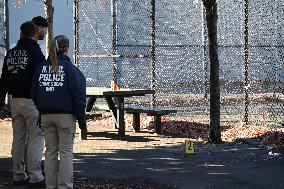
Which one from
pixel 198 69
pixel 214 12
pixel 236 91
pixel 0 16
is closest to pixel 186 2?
pixel 198 69

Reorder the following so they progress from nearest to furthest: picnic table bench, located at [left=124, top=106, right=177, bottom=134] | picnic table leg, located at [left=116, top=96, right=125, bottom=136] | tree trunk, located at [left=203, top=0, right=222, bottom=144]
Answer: tree trunk, located at [left=203, top=0, right=222, bottom=144] → picnic table leg, located at [left=116, top=96, right=125, bottom=136] → picnic table bench, located at [left=124, top=106, right=177, bottom=134]

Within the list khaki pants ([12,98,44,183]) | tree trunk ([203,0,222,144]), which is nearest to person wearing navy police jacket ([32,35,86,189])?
khaki pants ([12,98,44,183])

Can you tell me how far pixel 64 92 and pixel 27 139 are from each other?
5.56 feet

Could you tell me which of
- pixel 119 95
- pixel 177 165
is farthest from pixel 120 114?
pixel 177 165

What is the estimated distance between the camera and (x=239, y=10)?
107ft

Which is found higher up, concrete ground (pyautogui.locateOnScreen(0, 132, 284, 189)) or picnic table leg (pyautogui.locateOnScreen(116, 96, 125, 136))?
picnic table leg (pyautogui.locateOnScreen(116, 96, 125, 136))

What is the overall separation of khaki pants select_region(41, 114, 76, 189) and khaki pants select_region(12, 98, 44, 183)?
0.86 metres

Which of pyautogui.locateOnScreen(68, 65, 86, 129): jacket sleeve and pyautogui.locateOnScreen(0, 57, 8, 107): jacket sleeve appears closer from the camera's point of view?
Answer: pyautogui.locateOnScreen(68, 65, 86, 129): jacket sleeve

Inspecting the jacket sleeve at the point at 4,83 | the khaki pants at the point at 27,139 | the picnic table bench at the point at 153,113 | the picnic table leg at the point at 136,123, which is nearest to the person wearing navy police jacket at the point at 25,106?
the khaki pants at the point at 27,139

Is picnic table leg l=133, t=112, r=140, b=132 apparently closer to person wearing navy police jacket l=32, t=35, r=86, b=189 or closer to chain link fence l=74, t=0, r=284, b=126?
person wearing navy police jacket l=32, t=35, r=86, b=189

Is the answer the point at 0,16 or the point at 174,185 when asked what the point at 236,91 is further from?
the point at 174,185

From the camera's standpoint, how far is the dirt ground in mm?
8344

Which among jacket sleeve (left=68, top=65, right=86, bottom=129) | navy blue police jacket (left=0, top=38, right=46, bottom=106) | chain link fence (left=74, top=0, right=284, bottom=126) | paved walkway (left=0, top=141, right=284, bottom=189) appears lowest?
paved walkway (left=0, top=141, right=284, bottom=189)

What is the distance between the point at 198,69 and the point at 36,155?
75.9 ft
